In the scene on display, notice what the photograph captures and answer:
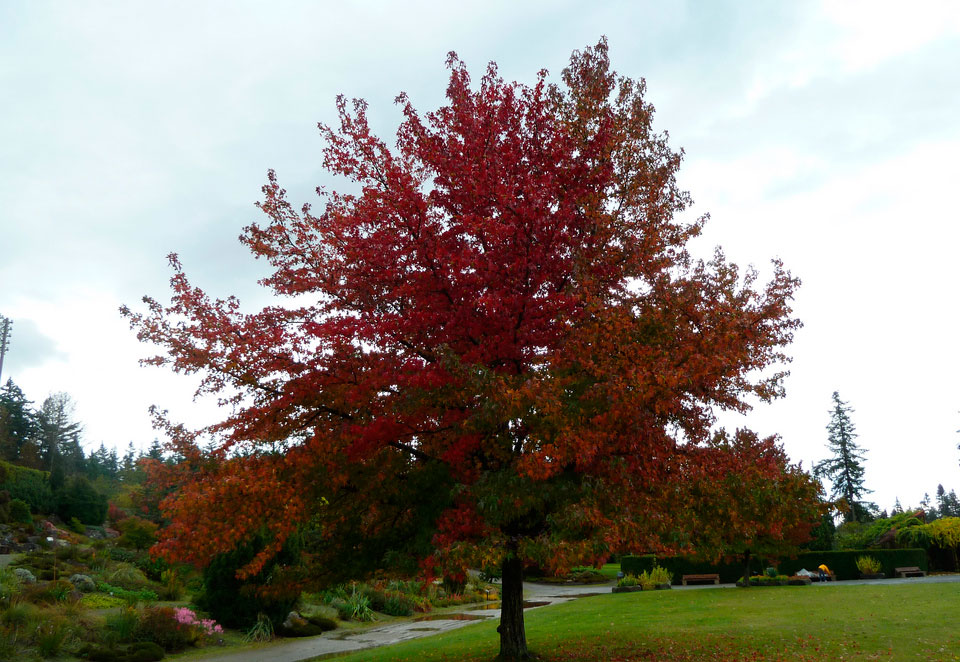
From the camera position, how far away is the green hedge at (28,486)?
33.7 m

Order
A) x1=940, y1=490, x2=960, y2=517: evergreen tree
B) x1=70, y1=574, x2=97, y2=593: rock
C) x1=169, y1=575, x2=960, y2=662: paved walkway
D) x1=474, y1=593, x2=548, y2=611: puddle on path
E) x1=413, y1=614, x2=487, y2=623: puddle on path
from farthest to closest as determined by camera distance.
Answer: x1=940, y1=490, x2=960, y2=517: evergreen tree
x1=474, y1=593, x2=548, y2=611: puddle on path
x1=413, y1=614, x2=487, y2=623: puddle on path
x1=70, y1=574, x2=97, y2=593: rock
x1=169, y1=575, x2=960, y2=662: paved walkway

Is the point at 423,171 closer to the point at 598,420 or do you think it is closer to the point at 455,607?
the point at 598,420

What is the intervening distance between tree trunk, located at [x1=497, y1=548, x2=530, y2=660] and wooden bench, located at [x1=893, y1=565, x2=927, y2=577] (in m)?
24.9

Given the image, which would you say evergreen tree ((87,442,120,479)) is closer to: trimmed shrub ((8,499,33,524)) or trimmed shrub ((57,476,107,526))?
trimmed shrub ((57,476,107,526))

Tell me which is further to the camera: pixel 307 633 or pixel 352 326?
pixel 307 633

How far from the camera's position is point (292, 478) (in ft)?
28.5

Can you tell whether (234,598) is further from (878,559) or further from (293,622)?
(878,559)

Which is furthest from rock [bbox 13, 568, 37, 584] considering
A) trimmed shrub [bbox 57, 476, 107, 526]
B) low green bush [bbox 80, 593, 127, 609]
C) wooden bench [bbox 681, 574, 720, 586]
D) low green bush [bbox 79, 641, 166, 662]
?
wooden bench [bbox 681, 574, 720, 586]

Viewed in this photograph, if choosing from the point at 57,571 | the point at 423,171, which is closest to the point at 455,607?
the point at 57,571

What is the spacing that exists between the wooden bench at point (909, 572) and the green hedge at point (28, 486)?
43.2 metres

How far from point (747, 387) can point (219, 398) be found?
25.0ft

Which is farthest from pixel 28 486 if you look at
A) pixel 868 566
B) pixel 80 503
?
pixel 868 566

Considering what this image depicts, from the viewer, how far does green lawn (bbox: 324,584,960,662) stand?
34.2 feet

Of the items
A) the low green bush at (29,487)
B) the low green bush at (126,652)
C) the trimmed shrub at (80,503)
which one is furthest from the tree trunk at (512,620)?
the trimmed shrub at (80,503)
